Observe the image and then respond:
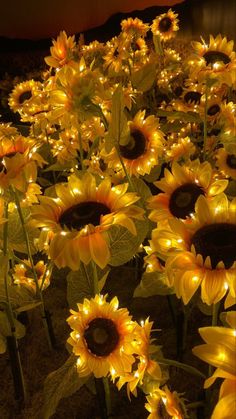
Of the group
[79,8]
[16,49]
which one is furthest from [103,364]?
[79,8]

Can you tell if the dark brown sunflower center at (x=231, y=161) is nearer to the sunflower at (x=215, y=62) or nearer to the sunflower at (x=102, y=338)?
the sunflower at (x=215, y=62)

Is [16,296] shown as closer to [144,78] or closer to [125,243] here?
[125,243]

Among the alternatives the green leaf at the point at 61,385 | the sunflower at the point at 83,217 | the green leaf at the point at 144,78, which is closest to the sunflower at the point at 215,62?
the green leaf at the point at 144,78

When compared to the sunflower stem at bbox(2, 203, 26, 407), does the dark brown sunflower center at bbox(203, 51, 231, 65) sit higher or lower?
higher

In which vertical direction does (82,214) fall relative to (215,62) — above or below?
below

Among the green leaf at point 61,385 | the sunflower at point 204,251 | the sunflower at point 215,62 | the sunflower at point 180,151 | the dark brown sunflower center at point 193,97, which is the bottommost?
the green leaf at point 61,385

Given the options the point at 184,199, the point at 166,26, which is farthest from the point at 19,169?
the point at 166,26

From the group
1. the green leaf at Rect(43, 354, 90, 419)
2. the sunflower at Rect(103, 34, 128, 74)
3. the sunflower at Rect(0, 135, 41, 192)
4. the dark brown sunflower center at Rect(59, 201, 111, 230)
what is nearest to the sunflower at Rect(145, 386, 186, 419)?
the green leaf at Rect(43, 354, 90, 419)

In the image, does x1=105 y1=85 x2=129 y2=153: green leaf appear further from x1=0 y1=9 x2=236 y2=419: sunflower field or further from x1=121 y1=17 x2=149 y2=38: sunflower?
x1=121 y1=17 x2=149 y2=38: sunflower
